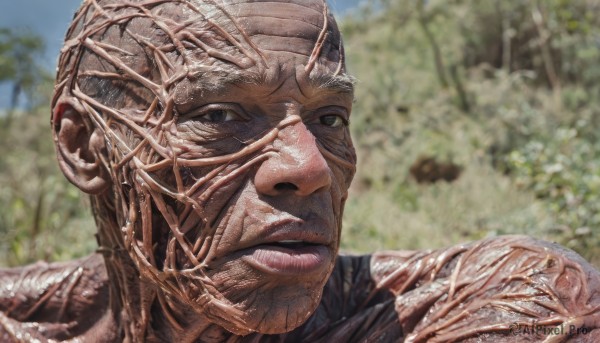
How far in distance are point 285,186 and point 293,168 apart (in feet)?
0.21

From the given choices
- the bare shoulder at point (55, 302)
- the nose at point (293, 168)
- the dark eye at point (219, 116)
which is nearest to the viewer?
the nose at point (293, 168)

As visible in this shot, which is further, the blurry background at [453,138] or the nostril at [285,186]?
the blurry background at [453,138]

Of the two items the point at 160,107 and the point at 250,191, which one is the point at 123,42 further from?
the point at 250,191

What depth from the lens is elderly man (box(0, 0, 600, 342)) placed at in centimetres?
193

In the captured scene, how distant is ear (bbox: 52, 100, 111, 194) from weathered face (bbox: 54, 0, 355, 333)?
0.79 feet

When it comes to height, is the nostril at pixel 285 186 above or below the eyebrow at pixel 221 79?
below

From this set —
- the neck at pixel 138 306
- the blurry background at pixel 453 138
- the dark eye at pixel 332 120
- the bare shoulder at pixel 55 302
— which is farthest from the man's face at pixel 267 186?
the blurry background at pixel 453 138

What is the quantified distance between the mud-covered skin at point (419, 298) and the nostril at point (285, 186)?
2.06 feet

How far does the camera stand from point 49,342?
272 centimetres

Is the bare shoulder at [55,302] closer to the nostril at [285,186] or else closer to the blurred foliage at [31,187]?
the blurred foliage at [31,187]

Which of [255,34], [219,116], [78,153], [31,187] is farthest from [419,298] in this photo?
[31,187]

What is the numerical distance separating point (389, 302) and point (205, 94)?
37.9 inches

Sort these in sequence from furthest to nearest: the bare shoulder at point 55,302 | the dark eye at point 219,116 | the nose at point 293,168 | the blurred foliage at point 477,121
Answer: the blurred foliage at point 477,121, the bare shoulder at point 55,302, the dark eye at point 219,116, the nose at point 293,168

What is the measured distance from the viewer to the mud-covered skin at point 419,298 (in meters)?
2.05
